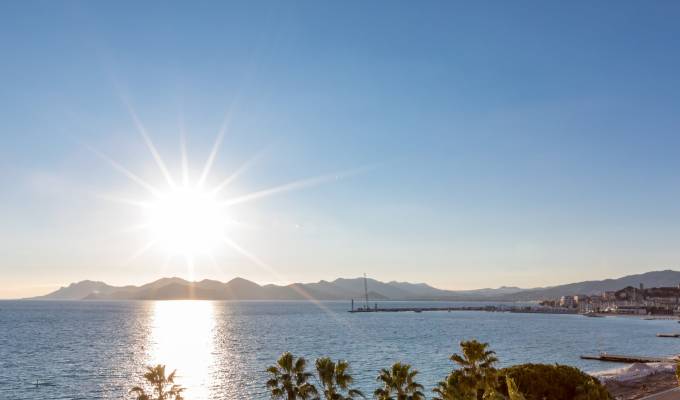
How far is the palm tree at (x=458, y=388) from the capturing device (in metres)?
35.2

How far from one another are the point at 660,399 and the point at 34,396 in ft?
278

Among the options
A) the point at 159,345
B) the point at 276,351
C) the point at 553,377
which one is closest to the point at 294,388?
the point at 553,377

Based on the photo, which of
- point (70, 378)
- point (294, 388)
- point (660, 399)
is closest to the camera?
point (294, 388)

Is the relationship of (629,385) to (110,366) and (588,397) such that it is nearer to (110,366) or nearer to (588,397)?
(588,397)

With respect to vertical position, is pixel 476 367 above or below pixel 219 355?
above

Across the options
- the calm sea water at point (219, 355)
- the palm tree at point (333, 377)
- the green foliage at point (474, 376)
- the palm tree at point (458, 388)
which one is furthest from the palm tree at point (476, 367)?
the calm sea water at point (219, 355)

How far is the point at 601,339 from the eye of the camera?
189000 mm

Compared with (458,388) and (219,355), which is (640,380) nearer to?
(458,388)

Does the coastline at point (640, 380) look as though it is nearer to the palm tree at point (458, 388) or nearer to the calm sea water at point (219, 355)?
the calm sea water at point (219, 355)

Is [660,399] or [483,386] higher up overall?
[483,386]

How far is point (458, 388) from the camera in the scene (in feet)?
127

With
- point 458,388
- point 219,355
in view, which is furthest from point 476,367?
point 219,355

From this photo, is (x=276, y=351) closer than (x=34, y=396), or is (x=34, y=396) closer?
(x=34, y=396)

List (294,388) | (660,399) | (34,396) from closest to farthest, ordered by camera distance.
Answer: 1. (294,388)
2. (660,399)
3. (34,396)
